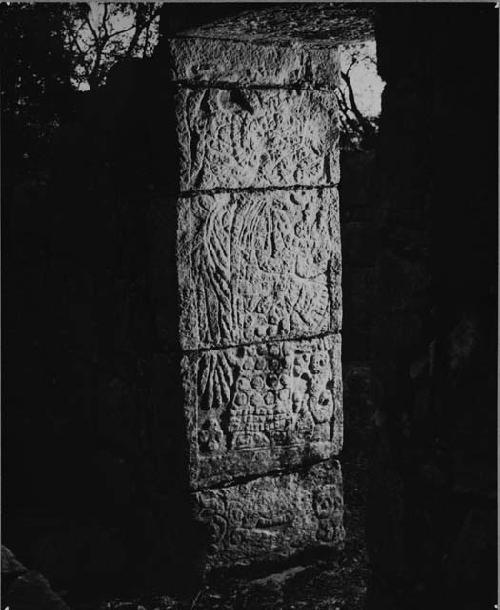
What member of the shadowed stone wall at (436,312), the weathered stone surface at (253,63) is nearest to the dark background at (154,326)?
the shadowed stone wall at (436,312)

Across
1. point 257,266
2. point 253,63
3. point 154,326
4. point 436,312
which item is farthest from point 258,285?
point 436,312

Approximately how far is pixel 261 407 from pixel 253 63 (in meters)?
1.50

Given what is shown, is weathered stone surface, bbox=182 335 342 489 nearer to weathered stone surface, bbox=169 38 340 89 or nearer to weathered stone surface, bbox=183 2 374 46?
weathered stone surface, bbox=169 38 340 89

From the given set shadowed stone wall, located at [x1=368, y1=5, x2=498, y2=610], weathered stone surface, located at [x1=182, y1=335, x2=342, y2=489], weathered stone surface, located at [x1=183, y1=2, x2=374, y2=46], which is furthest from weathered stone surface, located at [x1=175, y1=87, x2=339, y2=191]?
shadowed stone wall, located at [x1=368, y1=5, x2=498, y2=610]

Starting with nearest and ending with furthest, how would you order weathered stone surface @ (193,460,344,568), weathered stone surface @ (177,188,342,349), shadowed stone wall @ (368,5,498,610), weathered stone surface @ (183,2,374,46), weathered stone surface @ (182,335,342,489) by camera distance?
shadowed stone wall @ (368,5,498,610) < weathered stone surface @ (183,2,374,46) < weathered stone surface @ (177,188,342,349) < weathered stone surface @ (182,335,342,489) < weathered stone surface @ (193,460,344,568)

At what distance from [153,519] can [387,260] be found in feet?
8.54

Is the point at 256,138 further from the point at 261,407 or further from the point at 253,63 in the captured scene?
the point at 261,407

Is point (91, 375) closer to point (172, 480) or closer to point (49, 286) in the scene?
point (49, 286)

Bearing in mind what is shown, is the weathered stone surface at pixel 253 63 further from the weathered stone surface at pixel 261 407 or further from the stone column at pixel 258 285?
the weathered stone surface at pixel 261 407

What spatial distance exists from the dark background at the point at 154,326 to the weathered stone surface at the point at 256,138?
0.42ft

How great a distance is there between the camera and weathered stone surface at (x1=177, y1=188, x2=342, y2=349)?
367cm

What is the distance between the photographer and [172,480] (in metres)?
3.91

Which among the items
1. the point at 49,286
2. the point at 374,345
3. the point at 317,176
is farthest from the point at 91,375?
the point at 374,345

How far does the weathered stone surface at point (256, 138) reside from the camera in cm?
359
